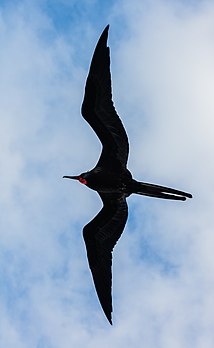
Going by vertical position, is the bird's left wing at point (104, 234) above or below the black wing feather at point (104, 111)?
below

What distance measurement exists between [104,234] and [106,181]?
1.49 meters

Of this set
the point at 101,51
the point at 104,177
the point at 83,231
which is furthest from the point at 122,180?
the point at 101,51

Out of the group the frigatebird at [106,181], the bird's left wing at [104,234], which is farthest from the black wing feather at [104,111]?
the bird's left wing at [104,234]

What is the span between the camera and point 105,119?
20.4m

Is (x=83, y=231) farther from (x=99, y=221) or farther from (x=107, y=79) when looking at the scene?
(x=107, y=79)

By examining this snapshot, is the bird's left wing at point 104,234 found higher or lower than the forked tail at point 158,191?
lower

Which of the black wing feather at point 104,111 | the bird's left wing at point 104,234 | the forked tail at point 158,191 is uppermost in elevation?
the black wing feather at point 104,111

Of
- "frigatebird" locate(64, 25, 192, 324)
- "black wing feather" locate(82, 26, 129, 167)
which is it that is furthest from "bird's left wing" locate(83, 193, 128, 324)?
"black wing feather" locate(82, 26, 129, 167)

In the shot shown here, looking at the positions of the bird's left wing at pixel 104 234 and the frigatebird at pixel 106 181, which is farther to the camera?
the bird's left wing at pixel 104 234

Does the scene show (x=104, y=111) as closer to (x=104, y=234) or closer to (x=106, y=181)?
(x=106, y=181)

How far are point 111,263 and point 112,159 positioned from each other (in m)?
2.68

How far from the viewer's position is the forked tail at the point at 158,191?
19.8m

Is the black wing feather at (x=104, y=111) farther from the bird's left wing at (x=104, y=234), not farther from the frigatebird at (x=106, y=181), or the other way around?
the bird's left wing at (x=104, y=234)

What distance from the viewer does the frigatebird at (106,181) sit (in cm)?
2009
